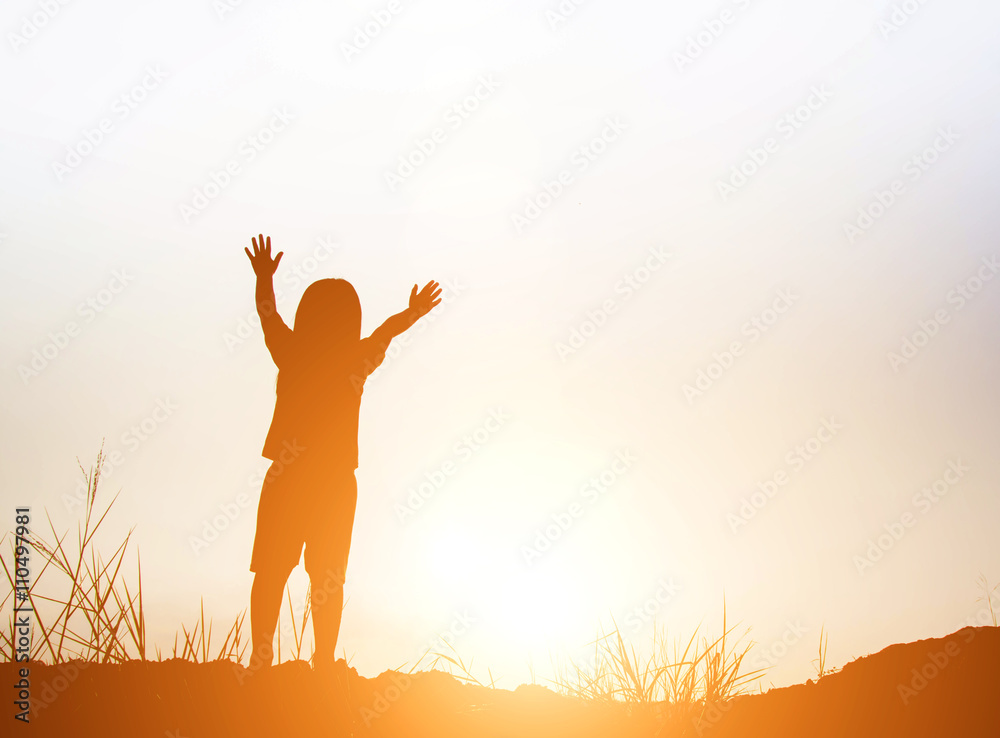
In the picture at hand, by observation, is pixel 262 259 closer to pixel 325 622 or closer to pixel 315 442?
pixel 315 442

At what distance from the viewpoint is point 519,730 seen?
4078 millimetres

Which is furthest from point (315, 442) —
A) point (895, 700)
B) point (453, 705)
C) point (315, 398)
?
point (895, 700)

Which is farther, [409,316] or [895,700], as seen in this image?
[409,316]

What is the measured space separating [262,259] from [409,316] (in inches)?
36.1

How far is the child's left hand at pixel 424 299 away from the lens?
4643 mm

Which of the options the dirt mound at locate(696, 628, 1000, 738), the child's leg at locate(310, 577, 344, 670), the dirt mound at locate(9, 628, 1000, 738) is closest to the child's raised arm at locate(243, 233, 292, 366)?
the child's leg at locate(310, 577, 344, 670)

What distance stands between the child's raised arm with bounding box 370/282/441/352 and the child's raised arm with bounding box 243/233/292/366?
0.54 m

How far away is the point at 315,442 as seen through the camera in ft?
14.5

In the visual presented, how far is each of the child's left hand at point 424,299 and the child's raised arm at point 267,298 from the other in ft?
2.54

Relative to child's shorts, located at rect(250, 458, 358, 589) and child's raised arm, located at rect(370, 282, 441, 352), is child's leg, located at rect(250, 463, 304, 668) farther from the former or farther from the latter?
child's raised arm, located at rect(370, 282, 441, 352)

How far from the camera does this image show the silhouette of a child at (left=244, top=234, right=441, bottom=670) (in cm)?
425
